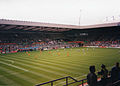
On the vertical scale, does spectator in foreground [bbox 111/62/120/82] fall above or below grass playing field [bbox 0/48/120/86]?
above

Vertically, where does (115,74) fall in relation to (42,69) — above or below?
above

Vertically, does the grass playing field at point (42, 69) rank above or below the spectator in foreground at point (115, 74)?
below

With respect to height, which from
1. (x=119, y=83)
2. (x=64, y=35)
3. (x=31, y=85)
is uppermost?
(x=64, y=35)

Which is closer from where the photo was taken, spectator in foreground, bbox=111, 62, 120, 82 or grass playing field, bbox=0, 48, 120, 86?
spectator in foreground, bbox=111, 62, 120, 82

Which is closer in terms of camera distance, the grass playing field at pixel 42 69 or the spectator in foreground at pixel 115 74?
the spectator in foreground at pixel 115 74

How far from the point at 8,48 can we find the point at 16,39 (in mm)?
9039

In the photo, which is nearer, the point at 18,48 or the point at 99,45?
the point at 18,48

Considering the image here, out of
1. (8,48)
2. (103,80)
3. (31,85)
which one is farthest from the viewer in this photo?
(8,48)

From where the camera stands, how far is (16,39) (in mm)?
52344

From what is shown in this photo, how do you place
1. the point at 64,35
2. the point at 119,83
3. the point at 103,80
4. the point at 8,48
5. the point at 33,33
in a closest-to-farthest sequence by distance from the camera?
1. the point at 119,83
2. the point at 103,80
3. the point at 8,48
4. the point at 33,33
5. the point at 64,35

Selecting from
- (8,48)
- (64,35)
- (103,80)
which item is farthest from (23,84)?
(64,35)

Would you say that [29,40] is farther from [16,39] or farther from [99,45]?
[99,45]

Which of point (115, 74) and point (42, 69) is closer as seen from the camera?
point (115, 74)

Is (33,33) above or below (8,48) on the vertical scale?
above
